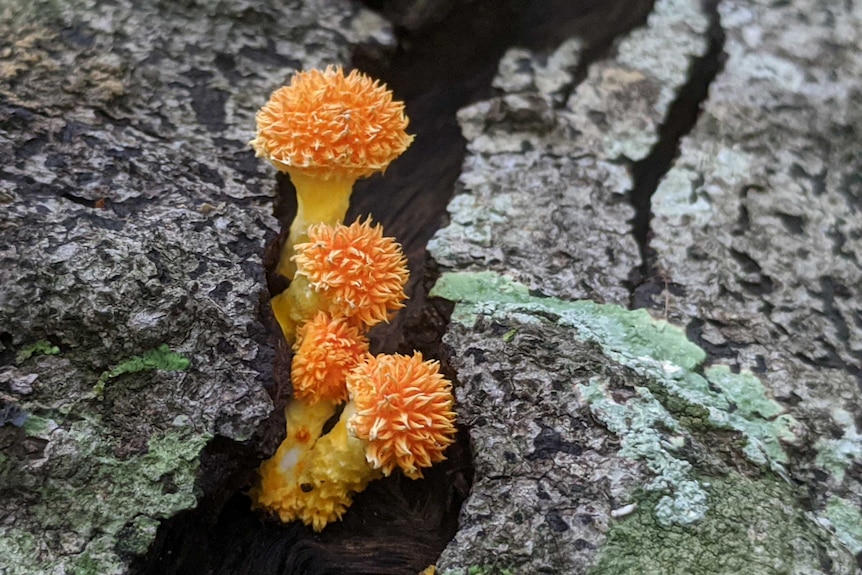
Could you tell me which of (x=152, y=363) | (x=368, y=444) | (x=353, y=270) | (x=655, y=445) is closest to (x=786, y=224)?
(x=655, y=445)

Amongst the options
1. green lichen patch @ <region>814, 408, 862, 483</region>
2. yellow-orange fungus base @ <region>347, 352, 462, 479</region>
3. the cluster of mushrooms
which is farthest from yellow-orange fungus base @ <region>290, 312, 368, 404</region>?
green lichen patch @ <region>814, 408, 862, 483</region>

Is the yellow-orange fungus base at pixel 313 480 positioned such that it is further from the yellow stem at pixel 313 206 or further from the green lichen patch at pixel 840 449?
the green lichen patch at pixel 840 449

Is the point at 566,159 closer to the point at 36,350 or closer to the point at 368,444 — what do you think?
the point at 368,444

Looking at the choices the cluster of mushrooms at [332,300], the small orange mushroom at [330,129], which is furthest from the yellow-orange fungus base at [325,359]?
the small orange mushroom at [330,129]

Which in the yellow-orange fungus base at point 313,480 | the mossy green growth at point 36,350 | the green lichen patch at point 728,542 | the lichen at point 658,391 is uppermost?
the lichen at point 658,391

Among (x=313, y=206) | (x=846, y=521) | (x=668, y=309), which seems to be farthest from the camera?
(x=668, y=309)

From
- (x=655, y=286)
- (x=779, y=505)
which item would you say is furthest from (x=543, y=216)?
(x=779, y=505)

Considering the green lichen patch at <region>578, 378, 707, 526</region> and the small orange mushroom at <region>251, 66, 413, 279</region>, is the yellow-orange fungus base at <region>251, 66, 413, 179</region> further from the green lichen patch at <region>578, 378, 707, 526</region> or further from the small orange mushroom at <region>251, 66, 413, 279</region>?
the green lichen patch at <region>578, 378, 707, 526</region>
